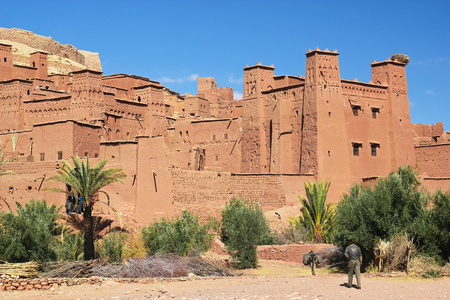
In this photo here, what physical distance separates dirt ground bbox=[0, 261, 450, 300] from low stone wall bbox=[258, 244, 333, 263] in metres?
3.94

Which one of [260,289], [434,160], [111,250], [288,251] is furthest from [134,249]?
[434,160]

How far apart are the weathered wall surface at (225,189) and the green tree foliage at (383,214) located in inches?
441

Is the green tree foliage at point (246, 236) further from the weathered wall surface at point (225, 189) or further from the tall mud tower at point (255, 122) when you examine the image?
the tall mud tower at point (255, 122)

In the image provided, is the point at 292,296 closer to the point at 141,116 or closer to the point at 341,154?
the point at 341,154

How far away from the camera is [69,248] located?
21.4 meters

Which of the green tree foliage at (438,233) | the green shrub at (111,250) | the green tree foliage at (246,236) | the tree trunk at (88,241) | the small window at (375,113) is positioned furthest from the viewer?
the small window at (375,113)

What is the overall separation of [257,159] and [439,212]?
18437 millimetres

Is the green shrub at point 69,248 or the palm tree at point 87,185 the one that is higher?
the palm tree at point 87,185

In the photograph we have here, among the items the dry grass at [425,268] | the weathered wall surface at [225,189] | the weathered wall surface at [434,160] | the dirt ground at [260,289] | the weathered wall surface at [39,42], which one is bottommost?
the dirt ground at [260,289]

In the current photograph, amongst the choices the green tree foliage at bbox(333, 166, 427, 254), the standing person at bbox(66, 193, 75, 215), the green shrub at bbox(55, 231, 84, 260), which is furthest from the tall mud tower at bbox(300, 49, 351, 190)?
the green shrub at bbox(55, 231, 84, 260)

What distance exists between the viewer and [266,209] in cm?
3191

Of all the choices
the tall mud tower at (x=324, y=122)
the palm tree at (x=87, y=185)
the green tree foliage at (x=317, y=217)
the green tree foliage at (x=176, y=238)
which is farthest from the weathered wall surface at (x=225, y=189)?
the palm tree at (x=87, y=185)

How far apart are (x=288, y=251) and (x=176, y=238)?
14.0 ft

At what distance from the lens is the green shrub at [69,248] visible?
20.8 meters
